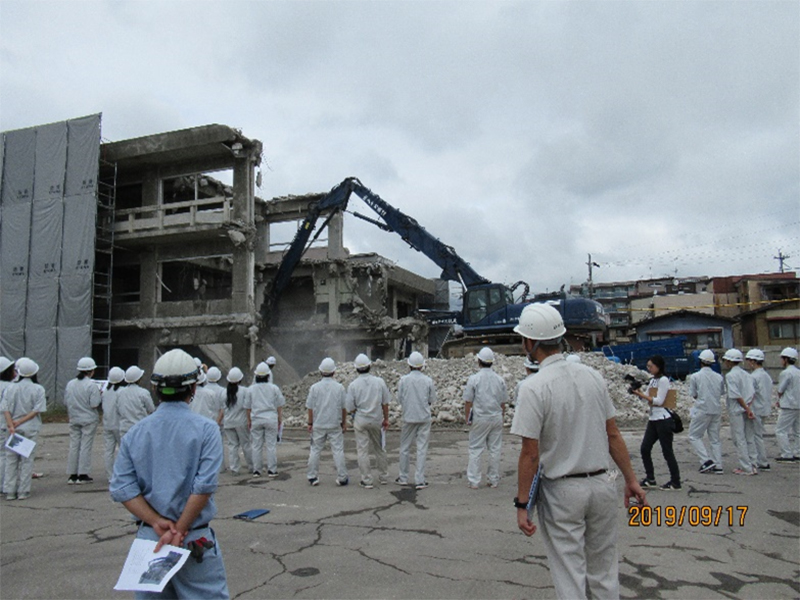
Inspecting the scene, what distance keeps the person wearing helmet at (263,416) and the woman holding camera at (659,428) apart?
5.13m

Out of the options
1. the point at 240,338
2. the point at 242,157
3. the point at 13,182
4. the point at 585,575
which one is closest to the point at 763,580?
the point at 585,575

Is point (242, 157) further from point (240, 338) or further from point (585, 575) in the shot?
point (585, 575)

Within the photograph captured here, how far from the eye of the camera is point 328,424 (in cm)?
808

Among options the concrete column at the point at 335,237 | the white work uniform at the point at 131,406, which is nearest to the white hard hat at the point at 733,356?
the white work uniform at the point at 131,406

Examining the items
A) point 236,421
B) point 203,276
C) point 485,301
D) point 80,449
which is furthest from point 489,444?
point 203,276

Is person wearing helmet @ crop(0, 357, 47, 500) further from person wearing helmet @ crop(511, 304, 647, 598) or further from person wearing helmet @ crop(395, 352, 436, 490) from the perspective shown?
person wearing helmet @ crop(511, 304, 647, 598)

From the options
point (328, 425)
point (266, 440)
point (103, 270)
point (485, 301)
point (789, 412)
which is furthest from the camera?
point (103, 270)

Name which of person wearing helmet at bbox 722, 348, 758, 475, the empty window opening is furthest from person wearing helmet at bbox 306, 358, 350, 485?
the empty window opening

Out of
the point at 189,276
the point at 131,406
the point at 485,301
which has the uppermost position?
the point at 189,276

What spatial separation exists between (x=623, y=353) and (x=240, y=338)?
16521 mm

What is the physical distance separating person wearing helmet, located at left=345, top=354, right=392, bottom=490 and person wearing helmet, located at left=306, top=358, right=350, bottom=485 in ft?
0.53

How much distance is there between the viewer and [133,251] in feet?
81.9

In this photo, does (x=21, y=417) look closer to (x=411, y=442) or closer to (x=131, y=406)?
(x=131, y=406)
